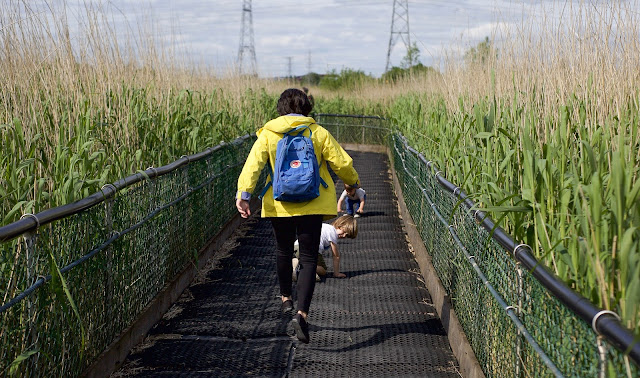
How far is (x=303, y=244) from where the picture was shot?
528cm

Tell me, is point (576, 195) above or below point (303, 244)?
above

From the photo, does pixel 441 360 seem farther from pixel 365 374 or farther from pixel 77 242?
pixel 77 242

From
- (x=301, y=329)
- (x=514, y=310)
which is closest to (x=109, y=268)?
(x=301, y=329)

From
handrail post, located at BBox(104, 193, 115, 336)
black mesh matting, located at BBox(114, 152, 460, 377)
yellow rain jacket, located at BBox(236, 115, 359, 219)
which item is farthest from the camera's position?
yellow rain jacket, located at BBox(236, 115, 359, 219)

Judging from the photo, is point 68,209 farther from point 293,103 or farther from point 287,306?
point 287,306

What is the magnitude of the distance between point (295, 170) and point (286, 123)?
1.22 ft

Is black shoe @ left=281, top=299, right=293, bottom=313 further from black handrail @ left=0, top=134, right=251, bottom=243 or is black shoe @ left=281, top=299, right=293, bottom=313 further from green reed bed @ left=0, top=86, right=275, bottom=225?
green reed bed @ left=0, top=86, right=275, bottom=225

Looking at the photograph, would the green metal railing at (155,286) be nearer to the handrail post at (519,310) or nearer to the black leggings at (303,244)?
the handrail post at (519,310)

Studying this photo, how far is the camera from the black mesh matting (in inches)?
186

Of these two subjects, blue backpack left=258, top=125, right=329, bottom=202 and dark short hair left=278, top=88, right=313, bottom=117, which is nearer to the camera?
blue backpack left=258, top=125, right=329, bottom=202

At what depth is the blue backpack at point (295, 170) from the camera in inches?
197

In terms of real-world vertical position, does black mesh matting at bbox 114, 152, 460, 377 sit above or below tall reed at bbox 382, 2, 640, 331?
below

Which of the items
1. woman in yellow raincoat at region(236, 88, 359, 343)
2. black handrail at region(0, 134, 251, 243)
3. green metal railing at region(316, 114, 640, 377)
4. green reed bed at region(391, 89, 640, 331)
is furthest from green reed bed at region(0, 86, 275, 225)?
green reed bed at region(391, 89, 640, 331)

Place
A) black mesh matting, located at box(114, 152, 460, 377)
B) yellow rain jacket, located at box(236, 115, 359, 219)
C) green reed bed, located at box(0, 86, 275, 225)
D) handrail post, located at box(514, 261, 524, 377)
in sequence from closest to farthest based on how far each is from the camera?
1. handrail post, located at box(514, 261, 524, 377)
2. green reed bed, located at box(0, 86, 275, 225)
3. black mesh matting, located at box(114, 152, 460, 377)
4. yellow rain jacket, located at box(236, 115, 359, 219)
